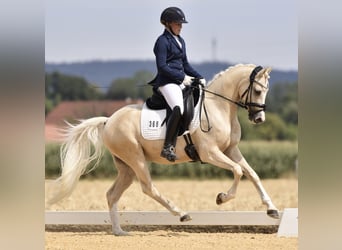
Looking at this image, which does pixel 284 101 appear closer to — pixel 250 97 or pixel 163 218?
pixel 163 218

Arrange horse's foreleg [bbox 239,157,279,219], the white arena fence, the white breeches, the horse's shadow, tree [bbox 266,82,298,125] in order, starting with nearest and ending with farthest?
1. horse's foreleg [bbox 239,157,279,219]
2. the white breeches
3. the white arena fence
4. the horse's shadow
5. tree [bbox 266,82,298,125]

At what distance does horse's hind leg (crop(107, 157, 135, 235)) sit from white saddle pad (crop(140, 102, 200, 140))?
65 centimetres

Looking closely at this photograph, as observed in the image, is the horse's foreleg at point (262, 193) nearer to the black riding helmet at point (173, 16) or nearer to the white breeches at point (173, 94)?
the white breeches at point (173, 94)

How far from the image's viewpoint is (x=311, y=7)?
2.79 m

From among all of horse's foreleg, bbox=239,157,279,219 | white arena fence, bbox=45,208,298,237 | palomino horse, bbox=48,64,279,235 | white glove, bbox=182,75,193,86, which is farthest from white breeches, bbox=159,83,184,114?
white arena fence, bbox=45,208,298,237

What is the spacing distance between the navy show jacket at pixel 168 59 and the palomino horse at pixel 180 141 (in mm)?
429

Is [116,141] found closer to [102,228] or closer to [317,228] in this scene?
[102,228]

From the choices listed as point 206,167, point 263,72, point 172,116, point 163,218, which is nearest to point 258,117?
point 263,72

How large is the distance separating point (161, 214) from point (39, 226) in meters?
5.39

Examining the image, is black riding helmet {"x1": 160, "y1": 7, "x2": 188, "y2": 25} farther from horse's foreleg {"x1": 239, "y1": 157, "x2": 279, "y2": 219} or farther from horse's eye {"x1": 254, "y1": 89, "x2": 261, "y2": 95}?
horse's foreleg {"x1": 239, "y1": 157, "x2": 279, "y2": 219}

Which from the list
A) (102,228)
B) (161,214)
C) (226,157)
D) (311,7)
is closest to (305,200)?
(311,7)

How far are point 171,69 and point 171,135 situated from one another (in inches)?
26.0

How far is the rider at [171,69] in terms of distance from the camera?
23.5 ft

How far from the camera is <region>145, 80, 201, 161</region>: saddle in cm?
730
